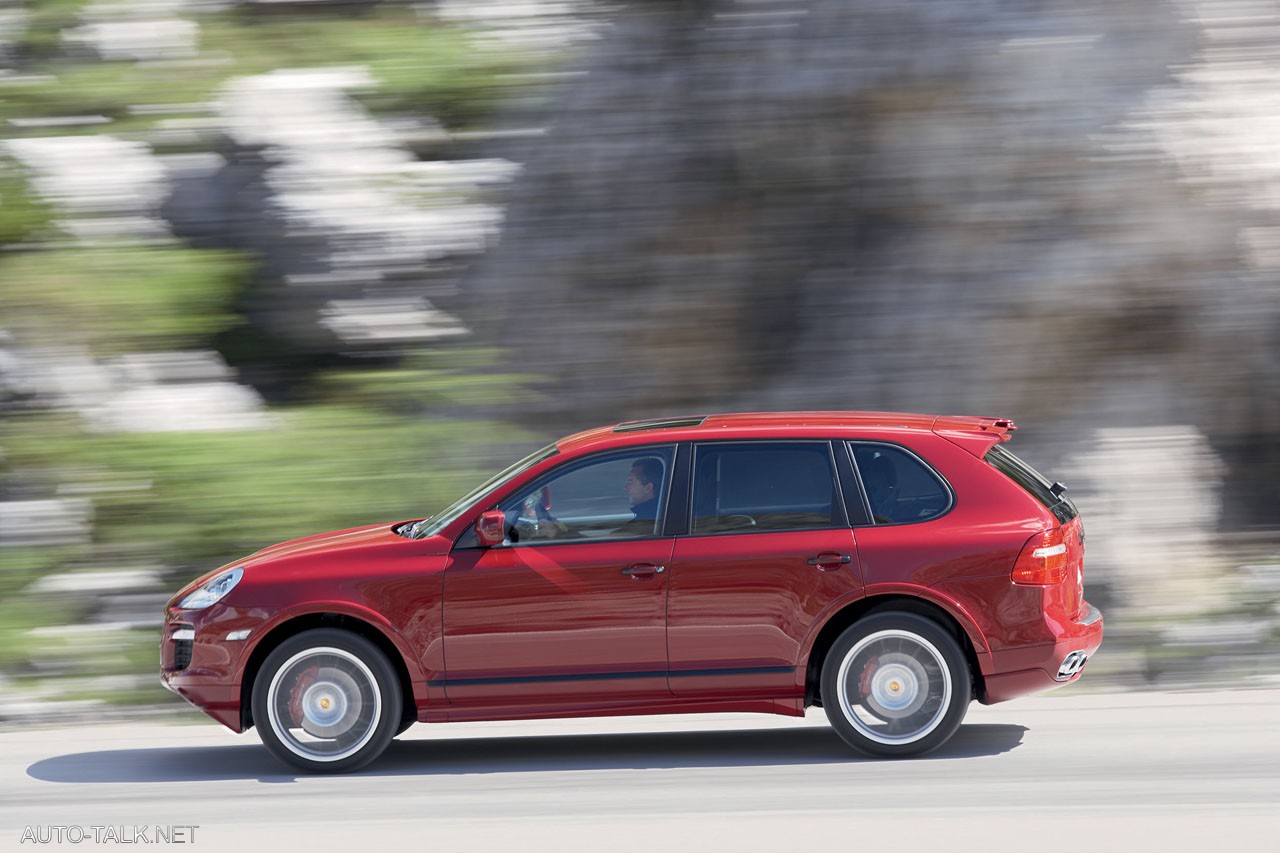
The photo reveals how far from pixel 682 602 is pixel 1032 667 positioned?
160cm

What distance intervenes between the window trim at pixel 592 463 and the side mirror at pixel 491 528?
0.23 ft

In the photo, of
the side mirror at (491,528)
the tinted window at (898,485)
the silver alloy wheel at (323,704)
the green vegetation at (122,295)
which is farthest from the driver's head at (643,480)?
the green vegetation at (122,295)

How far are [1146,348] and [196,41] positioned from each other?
26.3 ft

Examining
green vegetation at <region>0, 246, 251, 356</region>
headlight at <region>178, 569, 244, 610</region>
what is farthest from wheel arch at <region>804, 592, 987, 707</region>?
green vegetation at <region>0, 246, 251, 356</region>

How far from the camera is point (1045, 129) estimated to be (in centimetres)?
1008

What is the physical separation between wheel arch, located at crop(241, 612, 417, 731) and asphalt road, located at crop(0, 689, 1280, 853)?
33 centimetres

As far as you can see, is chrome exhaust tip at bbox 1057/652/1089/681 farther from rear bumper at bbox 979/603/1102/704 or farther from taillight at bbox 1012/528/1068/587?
taillight at bbox 1012/528/1068/587

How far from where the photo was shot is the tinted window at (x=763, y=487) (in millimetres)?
6496

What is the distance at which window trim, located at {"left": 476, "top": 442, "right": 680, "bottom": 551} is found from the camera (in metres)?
→ 6.49

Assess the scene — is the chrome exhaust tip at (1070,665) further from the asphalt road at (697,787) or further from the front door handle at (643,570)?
the front door handle at (643,570)

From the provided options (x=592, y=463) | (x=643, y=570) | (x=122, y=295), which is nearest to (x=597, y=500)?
(x=592, y=463)

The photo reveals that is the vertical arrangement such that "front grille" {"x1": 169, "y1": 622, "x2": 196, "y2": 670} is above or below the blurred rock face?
below

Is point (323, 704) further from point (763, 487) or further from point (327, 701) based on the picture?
point (763, 487)

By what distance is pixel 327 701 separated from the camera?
662 centimetres
